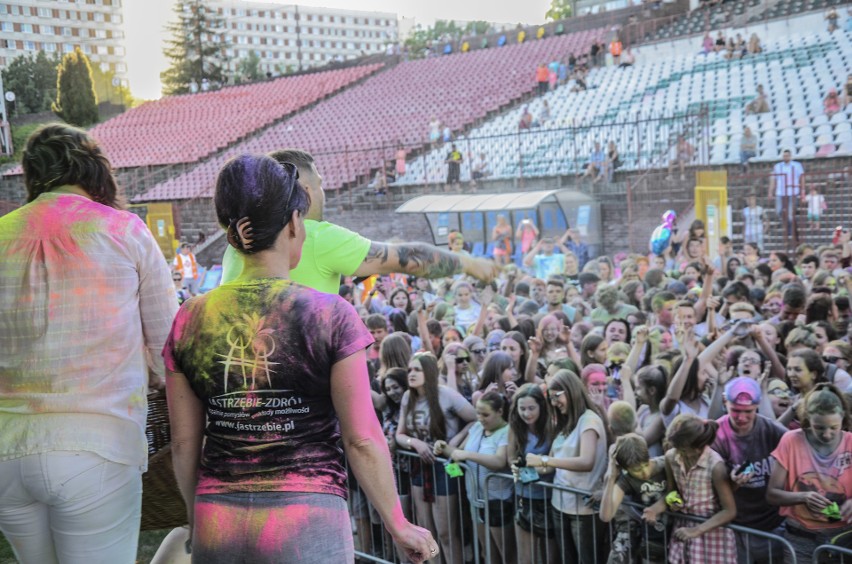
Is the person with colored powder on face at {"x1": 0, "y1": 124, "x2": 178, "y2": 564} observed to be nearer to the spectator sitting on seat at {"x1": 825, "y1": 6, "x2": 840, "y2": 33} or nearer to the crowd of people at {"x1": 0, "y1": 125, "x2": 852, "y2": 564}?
the crowd of people at {"x1": 0, "y1": 125, "x2": 852, "y2": 564}

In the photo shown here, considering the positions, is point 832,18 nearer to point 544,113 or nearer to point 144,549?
point 544,113

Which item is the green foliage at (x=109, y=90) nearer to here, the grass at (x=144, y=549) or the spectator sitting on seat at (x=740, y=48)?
the spectator sitting on seat at (x=740, y=48)

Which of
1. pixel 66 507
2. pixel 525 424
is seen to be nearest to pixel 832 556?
pixel 525 424

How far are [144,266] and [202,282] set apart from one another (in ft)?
43.9

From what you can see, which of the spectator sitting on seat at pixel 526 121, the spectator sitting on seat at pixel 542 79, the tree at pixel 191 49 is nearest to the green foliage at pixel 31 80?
the spectator sitting on seat at pixel 526 121

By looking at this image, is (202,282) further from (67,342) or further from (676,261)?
(67,342)

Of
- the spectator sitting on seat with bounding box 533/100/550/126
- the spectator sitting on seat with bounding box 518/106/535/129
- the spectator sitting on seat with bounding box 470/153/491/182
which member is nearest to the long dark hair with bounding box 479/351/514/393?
the spectator sitting on seat with bounding box 470/153/491/182

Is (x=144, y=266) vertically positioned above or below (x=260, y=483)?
above

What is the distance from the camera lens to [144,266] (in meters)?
2.31

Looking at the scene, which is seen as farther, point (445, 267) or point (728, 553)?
point (728, 553)

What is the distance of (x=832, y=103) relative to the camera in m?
17.9

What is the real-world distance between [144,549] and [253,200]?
393 centimetres

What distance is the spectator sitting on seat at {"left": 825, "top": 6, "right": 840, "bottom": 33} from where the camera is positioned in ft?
81.1

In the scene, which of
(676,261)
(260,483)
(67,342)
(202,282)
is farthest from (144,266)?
(202,282)
